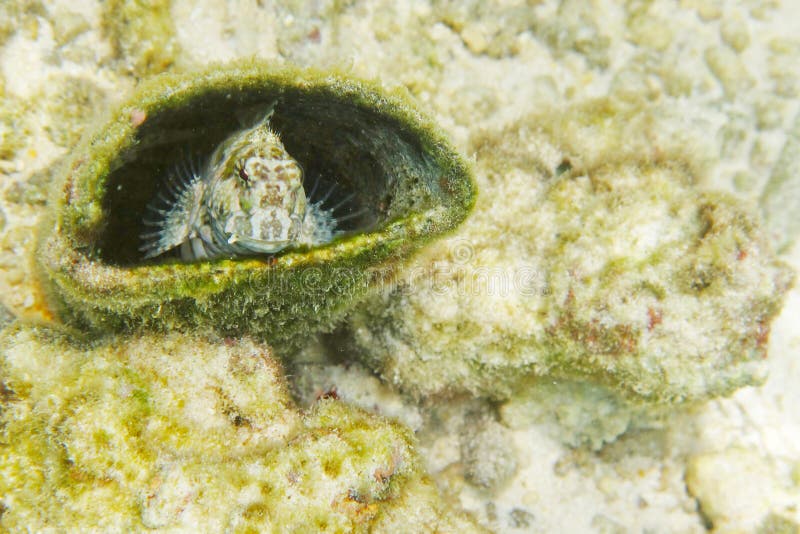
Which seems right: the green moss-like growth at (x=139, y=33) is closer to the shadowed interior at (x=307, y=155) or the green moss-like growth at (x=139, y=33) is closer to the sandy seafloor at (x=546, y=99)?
the sandy seafloor at (x=546, y=99)

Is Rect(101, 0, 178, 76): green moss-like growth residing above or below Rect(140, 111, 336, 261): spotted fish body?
above

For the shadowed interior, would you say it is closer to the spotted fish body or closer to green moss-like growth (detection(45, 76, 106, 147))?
the spotted fish body

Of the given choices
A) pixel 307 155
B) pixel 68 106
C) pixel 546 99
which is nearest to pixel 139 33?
pixel 68 106

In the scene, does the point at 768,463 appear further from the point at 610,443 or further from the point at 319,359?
the point at 319,359

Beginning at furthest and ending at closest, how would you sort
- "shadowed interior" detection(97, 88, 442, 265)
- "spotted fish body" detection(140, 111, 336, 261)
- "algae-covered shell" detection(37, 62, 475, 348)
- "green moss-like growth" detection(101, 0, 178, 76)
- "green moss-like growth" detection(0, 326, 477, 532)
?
"green moss-like growth" detection(101, 0, 178, 76) → "spotted fish body" detection(140, 111, 336, 261) → "shadowed interior" detection(97, 88, 442, 265) → "green moss-like growth" detection(0, 326, 477, 532) → "algae-covered shell" detection(37, 62, 475, 348)

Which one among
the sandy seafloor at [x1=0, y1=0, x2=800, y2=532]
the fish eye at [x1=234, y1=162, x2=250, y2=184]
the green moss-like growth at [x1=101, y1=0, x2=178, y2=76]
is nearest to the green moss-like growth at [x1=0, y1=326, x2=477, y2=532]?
the fish eye at [x1=234, y1=162, x2=250, y2=184]

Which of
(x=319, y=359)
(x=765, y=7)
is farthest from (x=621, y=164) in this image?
(x=765, y=7)

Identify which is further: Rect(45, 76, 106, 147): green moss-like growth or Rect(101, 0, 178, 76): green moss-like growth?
Rect(101, 0, 178, 76): green moss-like growth

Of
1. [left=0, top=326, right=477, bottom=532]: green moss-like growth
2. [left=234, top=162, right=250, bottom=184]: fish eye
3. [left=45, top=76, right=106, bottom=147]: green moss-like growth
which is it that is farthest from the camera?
[left=45, top=76, right=106, bottom=147]: green moss-like growth

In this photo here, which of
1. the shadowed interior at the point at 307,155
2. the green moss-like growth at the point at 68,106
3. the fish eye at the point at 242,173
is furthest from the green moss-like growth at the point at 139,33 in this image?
the fish eye at the point at 242,173
